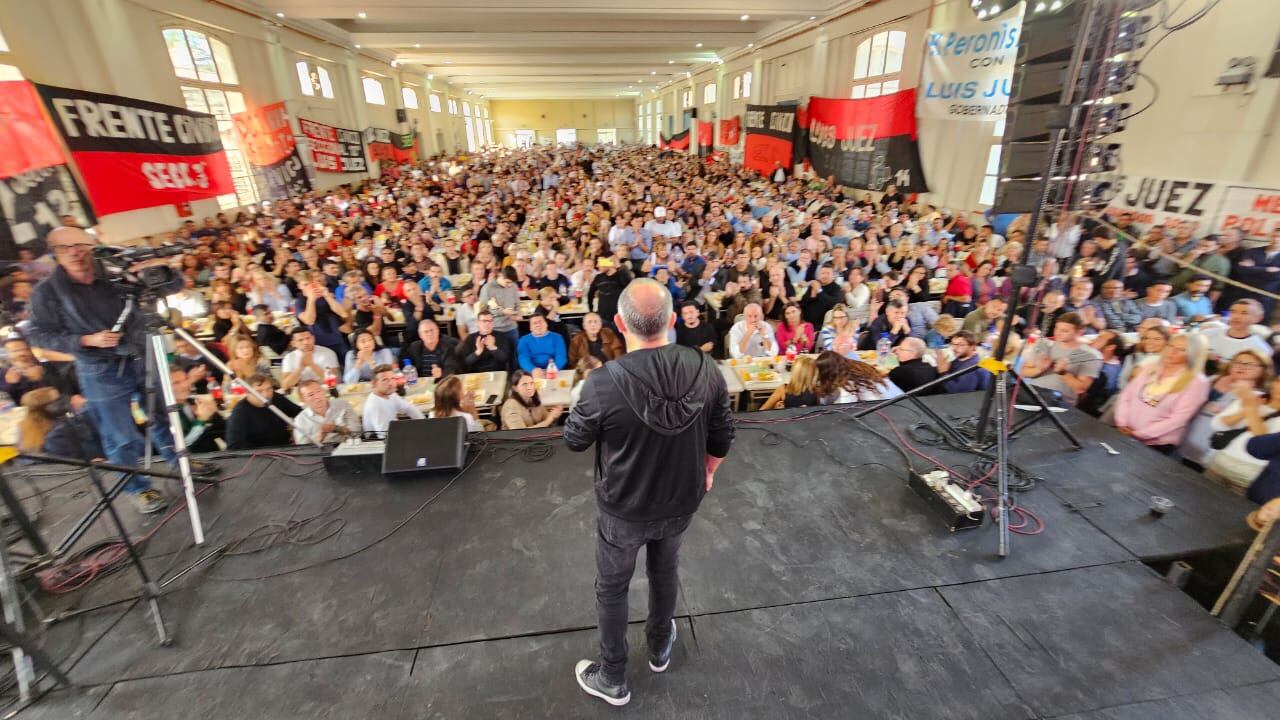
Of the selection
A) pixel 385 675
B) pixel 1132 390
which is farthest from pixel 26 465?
pixel 1132 390

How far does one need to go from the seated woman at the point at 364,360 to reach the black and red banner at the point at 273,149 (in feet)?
32.4

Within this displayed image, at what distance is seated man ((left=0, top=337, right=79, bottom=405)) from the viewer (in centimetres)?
421

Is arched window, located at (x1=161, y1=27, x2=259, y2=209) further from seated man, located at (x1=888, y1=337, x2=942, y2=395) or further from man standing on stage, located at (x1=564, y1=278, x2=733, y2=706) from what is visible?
seated man, located at (x1=888, y1=337, x2=942, y2=395)

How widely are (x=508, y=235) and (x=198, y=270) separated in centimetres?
458

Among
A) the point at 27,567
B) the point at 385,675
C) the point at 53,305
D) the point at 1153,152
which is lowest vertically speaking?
the point at 385,675

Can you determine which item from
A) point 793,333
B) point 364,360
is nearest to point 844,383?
point 793,333

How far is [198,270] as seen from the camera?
295 inches

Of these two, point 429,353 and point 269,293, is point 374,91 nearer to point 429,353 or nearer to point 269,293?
point 269,293

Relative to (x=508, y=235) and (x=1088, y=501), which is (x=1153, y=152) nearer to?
(x=1088, y=501)

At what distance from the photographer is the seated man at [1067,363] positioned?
4383 millimetres

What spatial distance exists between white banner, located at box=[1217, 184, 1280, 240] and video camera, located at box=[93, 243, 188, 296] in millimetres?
10821

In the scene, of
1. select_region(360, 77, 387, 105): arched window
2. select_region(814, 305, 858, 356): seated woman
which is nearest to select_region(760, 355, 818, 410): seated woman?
select_region(814, 305, 858, 356): seated woman

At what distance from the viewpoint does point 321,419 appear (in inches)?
161

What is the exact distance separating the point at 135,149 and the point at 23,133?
66.6 inches
